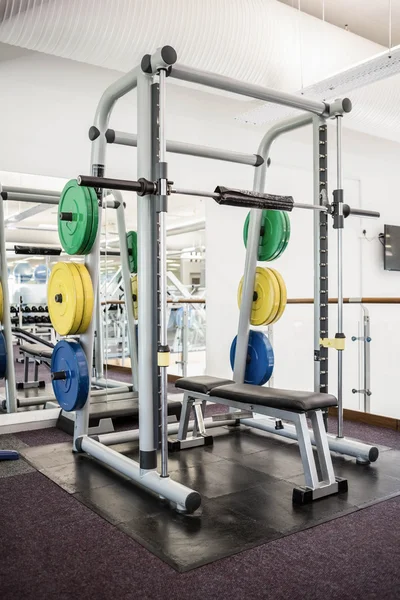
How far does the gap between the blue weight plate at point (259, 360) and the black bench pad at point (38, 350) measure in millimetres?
1658

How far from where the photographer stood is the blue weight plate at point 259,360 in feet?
12.2

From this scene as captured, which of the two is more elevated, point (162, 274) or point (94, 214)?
point (94, 214)

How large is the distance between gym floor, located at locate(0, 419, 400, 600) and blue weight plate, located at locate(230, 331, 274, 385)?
1.36 meters

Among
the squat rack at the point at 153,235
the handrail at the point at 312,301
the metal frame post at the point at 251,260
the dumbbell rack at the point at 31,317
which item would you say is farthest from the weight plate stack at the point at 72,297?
the dumbbell rack at the point at 31,317

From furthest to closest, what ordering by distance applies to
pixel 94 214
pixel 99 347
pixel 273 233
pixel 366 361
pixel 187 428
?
1. pixel 99 347
2. pixel 366 361
3. pixel 273 233
4. pixel 187 428
5. pixel 94 214

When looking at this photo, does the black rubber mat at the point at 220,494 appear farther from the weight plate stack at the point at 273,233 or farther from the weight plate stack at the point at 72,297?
the weight plate stack at the point at 273,233

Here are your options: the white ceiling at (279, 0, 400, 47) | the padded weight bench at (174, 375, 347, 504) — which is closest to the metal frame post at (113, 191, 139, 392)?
the padded weight bench at (174, 375, 347, 504)

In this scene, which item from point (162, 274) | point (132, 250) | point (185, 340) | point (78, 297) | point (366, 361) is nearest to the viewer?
point (162, 274)

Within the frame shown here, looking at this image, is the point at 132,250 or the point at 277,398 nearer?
the point at 277,398

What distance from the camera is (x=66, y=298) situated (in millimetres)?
3189

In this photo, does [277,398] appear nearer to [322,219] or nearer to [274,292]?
[274,292]

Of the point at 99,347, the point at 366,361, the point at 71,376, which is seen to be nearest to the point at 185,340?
the point at 99,347

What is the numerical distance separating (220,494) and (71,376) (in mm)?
1138

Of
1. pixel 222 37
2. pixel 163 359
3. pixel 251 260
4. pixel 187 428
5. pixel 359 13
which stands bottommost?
pixel 187 428
